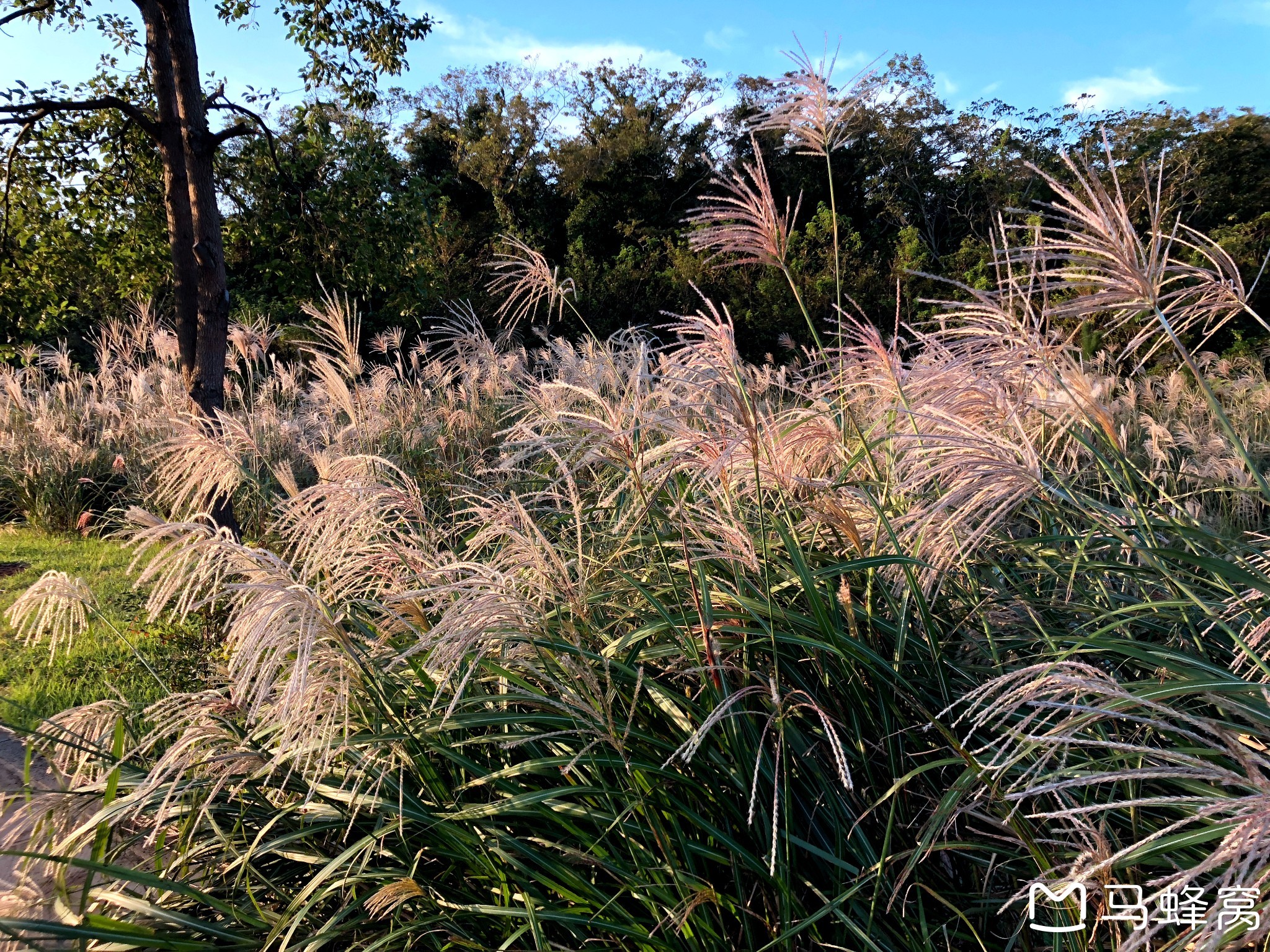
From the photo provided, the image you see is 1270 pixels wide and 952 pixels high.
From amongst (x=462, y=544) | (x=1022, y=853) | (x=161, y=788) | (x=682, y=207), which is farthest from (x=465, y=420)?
(x=682, y=207)

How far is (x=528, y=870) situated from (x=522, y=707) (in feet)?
1.74

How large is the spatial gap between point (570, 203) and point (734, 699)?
26708 millimetres

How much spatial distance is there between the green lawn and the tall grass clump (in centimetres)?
148

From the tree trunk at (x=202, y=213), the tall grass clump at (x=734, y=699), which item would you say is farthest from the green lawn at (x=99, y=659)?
the tree trunk at (x=202, y=213)

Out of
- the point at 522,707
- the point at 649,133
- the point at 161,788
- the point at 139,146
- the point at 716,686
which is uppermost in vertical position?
the point at 649,133

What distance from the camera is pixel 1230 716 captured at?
2.04m

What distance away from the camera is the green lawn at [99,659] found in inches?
155

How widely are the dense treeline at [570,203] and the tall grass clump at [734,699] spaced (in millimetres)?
4153

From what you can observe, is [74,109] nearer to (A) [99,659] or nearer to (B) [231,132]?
(B) [231,132]

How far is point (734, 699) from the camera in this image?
1.50m

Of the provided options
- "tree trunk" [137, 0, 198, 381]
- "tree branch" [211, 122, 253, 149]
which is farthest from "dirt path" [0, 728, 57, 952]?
"tree branch" [211, 122, 253, 149]

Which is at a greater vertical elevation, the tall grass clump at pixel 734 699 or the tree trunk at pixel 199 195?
the tree trunk at pixel 199 195

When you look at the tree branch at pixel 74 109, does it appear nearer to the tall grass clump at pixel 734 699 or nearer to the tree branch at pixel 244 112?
the tree branch at pixel 244 112

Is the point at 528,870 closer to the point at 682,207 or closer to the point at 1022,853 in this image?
the point at 1022,853
